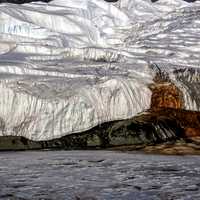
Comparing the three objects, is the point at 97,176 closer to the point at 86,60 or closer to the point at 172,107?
the point at 172,107

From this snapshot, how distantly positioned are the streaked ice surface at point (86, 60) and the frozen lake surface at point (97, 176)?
0.80 metres

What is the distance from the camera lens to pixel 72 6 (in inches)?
492

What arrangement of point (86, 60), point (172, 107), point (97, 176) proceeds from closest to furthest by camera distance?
point (97, 176) < point (172, 107) < point (86, 60)

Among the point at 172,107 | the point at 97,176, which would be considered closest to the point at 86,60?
the point at 172,107

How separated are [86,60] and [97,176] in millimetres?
4519

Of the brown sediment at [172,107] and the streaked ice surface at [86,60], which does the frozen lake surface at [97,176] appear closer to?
the streaked ice surface at [86,60]

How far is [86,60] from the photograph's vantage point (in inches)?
334

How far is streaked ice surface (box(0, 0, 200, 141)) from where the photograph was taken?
602cm

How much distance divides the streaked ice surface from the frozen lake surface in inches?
31.7

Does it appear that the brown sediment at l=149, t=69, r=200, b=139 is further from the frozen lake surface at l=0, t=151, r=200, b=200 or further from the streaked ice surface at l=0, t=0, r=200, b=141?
the frozen lake surface at l=0, t=151, r=200, b=200

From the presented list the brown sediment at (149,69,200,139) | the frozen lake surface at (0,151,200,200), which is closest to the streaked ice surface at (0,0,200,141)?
the brown sediment at (149,69,200,139)

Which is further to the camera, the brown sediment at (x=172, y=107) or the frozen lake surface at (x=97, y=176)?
the brown sediment at (x=172, y=107)

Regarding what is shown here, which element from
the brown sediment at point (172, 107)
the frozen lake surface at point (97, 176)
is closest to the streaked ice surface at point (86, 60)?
the brown sediment at point (172, 107)

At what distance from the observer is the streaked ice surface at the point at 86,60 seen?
602 cm
